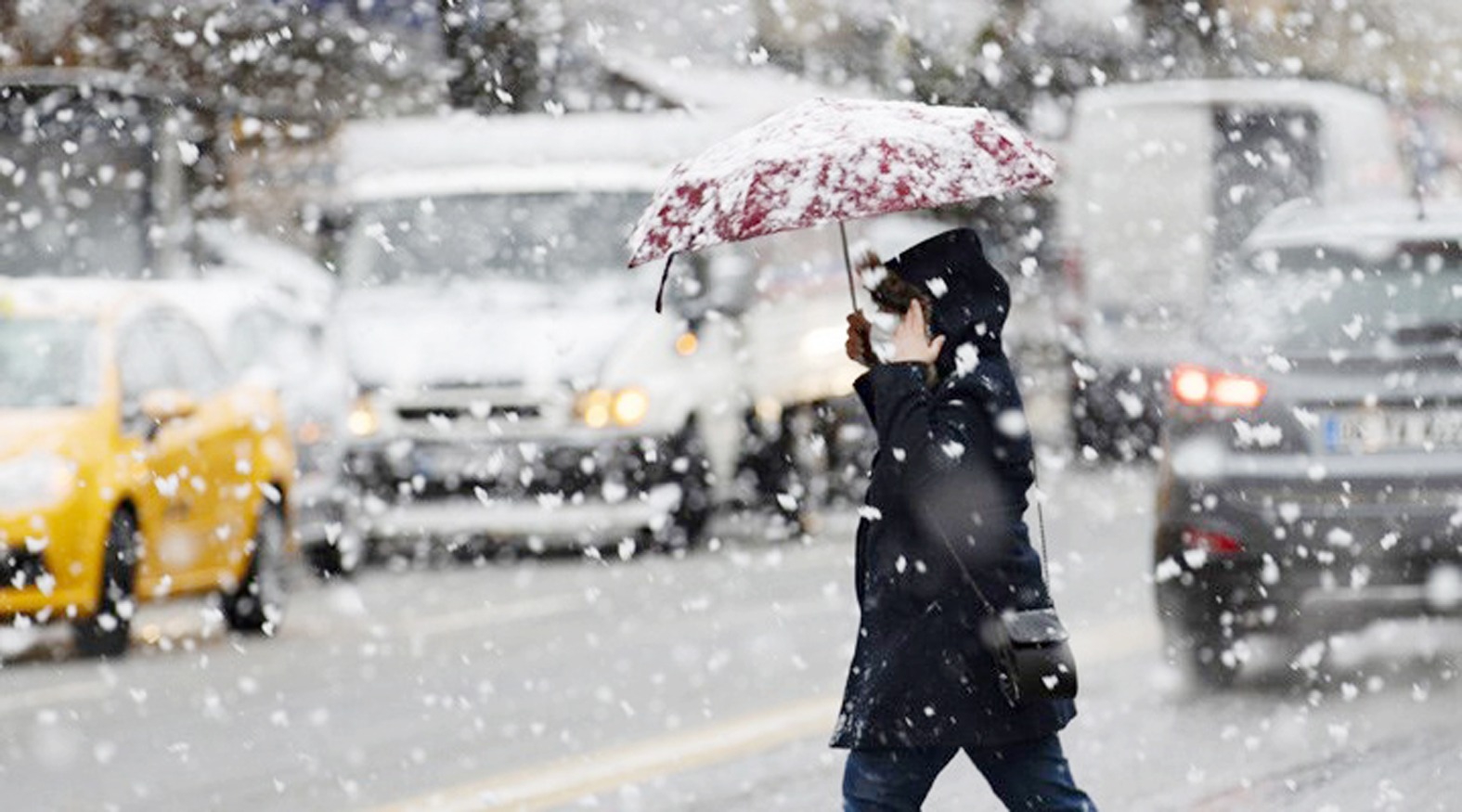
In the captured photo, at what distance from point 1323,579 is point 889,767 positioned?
4842mm

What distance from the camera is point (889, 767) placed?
5.60 m

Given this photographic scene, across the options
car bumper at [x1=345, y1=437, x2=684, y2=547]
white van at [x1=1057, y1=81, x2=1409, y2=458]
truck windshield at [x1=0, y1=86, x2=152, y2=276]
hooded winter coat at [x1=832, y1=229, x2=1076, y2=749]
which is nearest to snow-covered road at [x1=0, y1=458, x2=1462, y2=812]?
car bumper at [x1=345, y1=437, x2=684, y2=547]

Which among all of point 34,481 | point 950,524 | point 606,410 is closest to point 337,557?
point 606,410

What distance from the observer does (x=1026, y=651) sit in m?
5.41

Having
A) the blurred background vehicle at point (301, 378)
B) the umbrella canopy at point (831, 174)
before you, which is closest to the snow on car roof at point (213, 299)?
the blurred background vehicle at point (301, 378)

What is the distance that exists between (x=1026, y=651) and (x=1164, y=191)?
2095 cm

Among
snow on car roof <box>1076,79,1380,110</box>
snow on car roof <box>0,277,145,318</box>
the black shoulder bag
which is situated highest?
the black shoulder bag

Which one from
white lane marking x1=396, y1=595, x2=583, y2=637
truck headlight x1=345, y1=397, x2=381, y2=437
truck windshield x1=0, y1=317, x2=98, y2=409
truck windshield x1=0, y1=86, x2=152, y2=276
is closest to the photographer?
truck windshield x1=0, y1=317, x2=98, y2=409

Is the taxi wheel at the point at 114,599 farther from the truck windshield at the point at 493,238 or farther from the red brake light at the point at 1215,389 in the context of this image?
the truck windshield at the point at 493,238

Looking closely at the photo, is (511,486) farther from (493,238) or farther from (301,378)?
(493,238)

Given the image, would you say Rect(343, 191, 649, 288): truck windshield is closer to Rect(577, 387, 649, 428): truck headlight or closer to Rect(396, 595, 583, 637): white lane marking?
Rect(577, 387, 649, 428): truck headlight

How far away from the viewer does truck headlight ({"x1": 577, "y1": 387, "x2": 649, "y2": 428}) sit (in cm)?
1678

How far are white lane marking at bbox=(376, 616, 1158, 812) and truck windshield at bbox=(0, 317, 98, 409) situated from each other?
3794mm

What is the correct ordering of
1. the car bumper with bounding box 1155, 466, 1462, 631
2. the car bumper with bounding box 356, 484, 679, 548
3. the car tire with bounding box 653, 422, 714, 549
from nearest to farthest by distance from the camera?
the car bumper with bounding box 1155, 466, 1462, 631, the car bumper with bounding box 356, 484, 679, 548, the car tire with bounding box 653, 422, 714, 549
